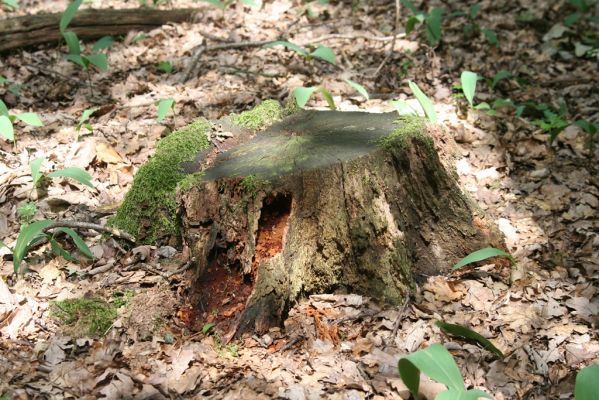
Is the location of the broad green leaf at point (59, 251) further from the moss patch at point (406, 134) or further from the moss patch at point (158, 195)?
the moss patch at point (406, 134)

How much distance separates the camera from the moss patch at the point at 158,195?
317 cm

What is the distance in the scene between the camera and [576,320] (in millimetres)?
2820

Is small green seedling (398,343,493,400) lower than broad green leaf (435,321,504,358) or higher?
higher

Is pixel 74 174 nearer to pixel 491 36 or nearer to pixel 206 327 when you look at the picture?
pixel 206 327

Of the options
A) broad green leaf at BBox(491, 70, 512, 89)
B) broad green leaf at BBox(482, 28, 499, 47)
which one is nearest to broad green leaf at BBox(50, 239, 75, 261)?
broad green leaf at BBox(491, 70, 512, 89)

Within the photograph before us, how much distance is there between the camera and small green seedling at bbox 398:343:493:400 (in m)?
2.05

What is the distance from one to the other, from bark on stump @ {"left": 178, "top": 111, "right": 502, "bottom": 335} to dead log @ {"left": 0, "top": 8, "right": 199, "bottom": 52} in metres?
3.41

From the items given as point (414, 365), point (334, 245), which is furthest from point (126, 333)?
point (414, 365)

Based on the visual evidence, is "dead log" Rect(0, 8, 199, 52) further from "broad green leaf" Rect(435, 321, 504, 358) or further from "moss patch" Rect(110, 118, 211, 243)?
"broad green leaf" Rect(435, 321, 504, 358)

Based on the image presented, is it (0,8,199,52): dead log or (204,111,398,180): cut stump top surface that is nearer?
(204,111,398,180): cut stump top surface

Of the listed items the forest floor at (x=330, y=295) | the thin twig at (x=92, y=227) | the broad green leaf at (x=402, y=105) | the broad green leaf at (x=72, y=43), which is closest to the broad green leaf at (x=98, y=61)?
the broad green leaf at (x=72, y=43)

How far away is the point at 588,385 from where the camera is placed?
2010 mm

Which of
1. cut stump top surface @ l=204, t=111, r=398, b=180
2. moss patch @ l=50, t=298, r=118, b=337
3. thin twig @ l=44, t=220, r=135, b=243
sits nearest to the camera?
moss patch @ l=50, t=298, r=118, b=337

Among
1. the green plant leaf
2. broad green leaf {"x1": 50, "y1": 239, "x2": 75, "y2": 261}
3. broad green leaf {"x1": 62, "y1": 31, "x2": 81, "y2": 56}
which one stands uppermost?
broad green leaf {"x1": 62, "y1": 31, "x2": 81, "y2": 56}
